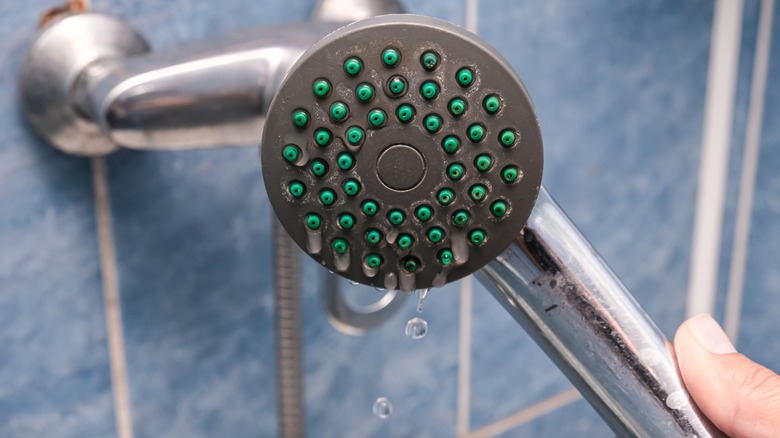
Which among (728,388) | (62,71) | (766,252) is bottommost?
(728,388)

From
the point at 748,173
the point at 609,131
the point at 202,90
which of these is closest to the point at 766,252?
the point at 748,173

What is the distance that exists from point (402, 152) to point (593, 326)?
8 cm

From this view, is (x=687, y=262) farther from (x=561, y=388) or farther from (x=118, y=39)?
(x=118, y=39)

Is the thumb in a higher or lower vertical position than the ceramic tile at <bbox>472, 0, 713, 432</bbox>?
lower

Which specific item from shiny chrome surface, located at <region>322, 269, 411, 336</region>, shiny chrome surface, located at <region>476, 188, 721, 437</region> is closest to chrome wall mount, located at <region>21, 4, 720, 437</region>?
shiny chrome surface, located at <region>476, 188, 721, 437</region>

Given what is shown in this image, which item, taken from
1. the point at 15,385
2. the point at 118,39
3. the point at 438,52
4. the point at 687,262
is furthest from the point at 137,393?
the point at 687,262

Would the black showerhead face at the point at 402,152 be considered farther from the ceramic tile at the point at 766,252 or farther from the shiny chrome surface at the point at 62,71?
the ceramic tile at the point at 766,252

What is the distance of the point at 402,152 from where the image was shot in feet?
0.63

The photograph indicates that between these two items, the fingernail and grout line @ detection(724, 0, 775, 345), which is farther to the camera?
grout line @ detection(724, 0, 775, 345)

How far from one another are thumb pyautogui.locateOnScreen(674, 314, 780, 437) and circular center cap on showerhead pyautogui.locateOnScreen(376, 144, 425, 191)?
11 cm

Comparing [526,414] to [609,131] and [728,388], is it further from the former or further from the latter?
[728,388]

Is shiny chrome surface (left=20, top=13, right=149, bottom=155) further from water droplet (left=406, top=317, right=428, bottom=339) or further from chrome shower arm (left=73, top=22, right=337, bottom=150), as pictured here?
water droplet (left=406, top=317, right=428, bottom=339)

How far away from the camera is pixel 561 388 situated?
2.02 feet

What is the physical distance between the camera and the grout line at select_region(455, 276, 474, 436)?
52 cm
